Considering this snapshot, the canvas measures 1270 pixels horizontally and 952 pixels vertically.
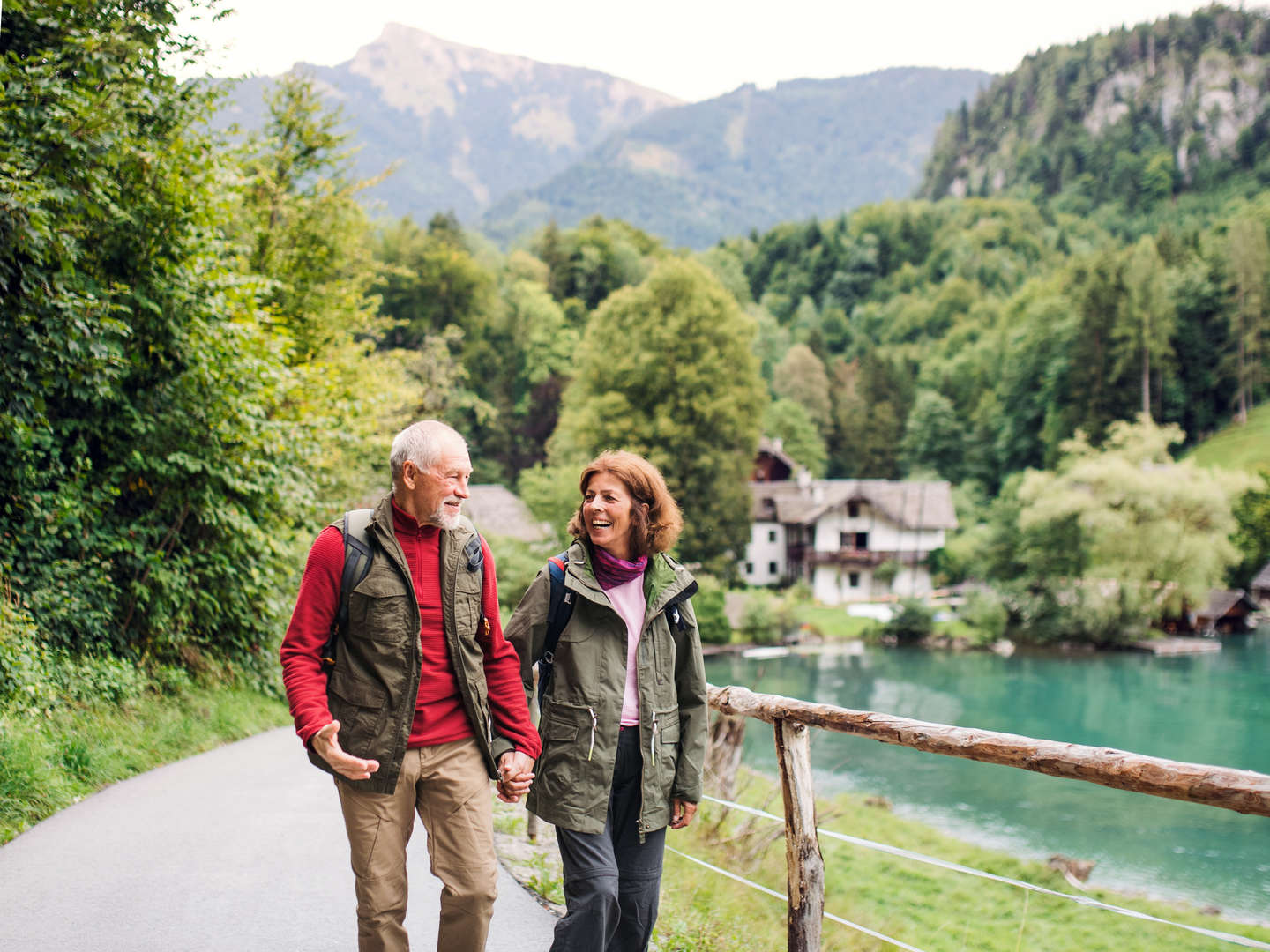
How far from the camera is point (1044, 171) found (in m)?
147

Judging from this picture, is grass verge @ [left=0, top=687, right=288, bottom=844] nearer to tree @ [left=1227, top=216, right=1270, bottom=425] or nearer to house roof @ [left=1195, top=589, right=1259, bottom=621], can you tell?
house roof @ [left=1195, top=589, right=1259, bottom=621]

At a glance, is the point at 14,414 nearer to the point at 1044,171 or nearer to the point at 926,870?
the point at 926,870

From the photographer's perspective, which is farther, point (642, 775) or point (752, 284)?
point (752, 284)

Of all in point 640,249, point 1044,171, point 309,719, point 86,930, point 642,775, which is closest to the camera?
point 309,719

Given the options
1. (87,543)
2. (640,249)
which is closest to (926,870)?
(87,543)

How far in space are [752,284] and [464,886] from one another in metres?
124

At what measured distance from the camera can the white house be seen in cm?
5128

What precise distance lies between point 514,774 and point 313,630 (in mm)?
733

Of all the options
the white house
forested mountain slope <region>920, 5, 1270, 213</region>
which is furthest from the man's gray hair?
forested mountain slope <region>920, 5, 1270, 213</region>

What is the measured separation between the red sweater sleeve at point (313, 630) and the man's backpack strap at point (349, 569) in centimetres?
2

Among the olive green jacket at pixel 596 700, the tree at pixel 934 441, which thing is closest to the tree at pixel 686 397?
the olive green jacket at pixel 596 700

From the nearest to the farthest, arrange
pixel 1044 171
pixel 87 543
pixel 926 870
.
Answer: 1. pixel 87 543
2. pixel 926 870
3. pixel 1044 171

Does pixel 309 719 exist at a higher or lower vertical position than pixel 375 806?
higher

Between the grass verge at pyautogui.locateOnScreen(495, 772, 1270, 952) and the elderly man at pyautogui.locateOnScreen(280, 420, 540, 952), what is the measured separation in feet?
5.72
